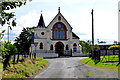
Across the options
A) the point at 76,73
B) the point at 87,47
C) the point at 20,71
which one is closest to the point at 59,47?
the point at 87,47

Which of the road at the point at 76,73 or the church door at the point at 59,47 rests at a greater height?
the church door at the point at 59,47

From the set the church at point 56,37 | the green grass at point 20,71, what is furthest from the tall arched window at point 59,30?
the green grass at point 20,71

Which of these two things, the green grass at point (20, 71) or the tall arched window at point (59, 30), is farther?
the tall arched window at point (59, 30)

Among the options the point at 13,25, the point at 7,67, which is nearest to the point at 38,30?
the point at 7,67

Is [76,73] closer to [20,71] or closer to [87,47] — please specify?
[20,71]

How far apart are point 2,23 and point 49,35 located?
48300mm

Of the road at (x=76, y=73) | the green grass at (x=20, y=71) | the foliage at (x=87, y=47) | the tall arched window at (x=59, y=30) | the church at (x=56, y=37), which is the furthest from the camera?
the foliage at (x=87, y=47)

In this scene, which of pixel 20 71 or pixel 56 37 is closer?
pixel 20 71

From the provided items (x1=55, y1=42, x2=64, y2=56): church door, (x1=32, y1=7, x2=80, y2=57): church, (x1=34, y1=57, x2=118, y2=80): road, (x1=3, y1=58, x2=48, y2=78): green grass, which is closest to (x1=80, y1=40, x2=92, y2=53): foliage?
(x1=32, y1=7, x2=80, y2=57): church

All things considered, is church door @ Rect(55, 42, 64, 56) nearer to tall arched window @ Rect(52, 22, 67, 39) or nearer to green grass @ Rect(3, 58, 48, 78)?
tall arched window @ Rect(52, 22, 67, 39)

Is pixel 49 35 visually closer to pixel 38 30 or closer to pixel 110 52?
pixel 38 30

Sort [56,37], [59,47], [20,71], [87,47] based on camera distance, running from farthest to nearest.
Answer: [87,47], [59,47], [56,37], [20,71]

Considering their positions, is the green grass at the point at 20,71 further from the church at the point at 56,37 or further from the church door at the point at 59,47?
the church door at the point at 59,47

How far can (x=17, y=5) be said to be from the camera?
32.1 feet
